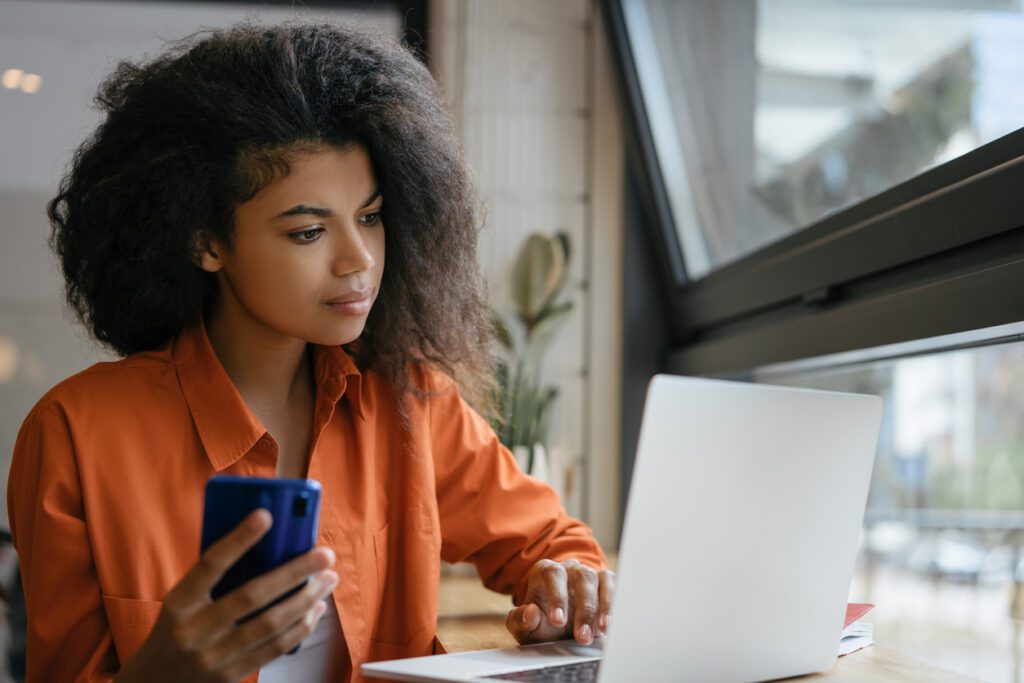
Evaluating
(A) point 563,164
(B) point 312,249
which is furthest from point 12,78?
(B) point 312,249

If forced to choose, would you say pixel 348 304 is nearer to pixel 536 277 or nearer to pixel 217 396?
pixel 217 396

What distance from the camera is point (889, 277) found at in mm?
1542

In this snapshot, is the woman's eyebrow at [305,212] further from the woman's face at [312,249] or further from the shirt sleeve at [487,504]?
the shirt sleeve at [487,504]

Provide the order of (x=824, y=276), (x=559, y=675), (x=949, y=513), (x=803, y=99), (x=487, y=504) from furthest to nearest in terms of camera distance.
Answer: (x=949, y=513), (x=803, y=99), (x=824, y=276), (x=487, y=504), (x=559, y=675)

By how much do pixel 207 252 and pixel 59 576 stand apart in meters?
0.41

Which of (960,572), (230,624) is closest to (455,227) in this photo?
(230,624)

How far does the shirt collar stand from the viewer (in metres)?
1.23

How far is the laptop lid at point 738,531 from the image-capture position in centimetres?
83

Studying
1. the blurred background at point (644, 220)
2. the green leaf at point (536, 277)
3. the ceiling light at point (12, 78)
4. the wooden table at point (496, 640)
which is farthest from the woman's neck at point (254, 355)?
the ceiling light at point (12, 78)

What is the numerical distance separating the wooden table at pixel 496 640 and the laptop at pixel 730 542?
41 mm

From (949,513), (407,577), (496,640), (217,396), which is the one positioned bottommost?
(949,513)

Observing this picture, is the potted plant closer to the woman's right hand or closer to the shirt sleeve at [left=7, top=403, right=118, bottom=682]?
the shirt sleeve at [left=7, top=403, right=118, bottom=682]

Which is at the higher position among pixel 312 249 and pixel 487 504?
pixel 312 249

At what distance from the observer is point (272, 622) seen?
0.82 metres
